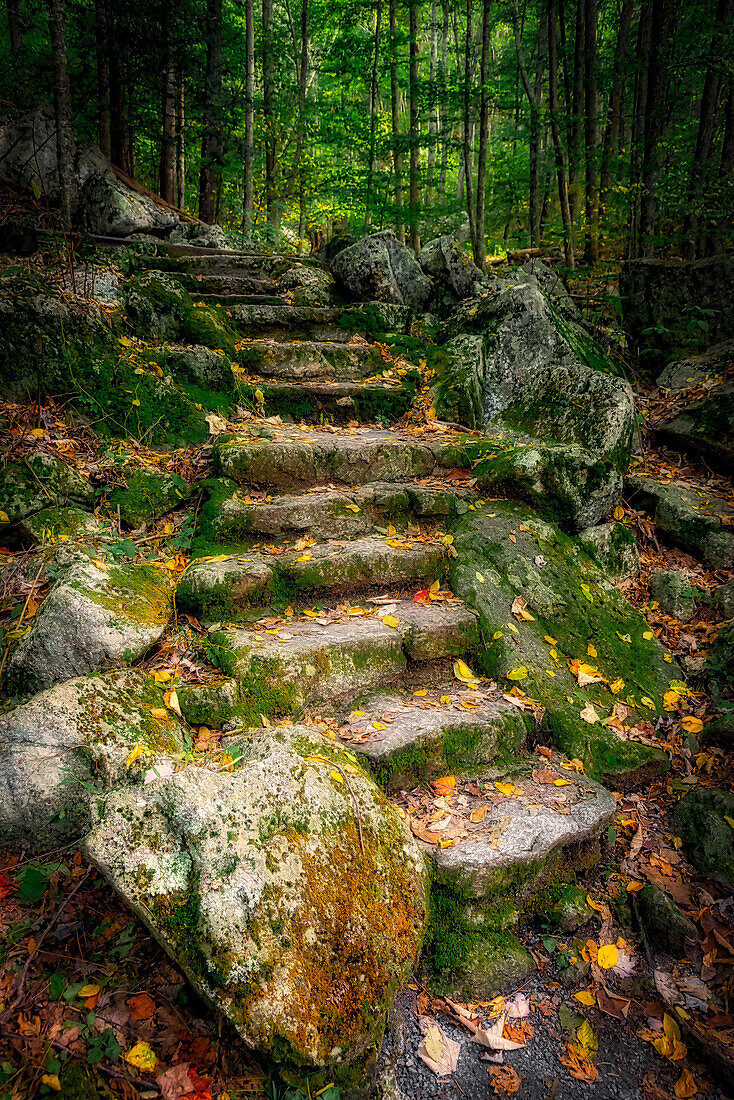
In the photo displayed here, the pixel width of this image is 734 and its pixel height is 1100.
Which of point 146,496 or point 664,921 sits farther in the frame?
point 146,496

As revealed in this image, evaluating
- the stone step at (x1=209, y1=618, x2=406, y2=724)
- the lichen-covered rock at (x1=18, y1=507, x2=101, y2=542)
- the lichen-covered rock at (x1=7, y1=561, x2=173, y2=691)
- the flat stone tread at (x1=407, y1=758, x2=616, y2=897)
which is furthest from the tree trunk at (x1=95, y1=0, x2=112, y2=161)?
the flat stone tread at (x1=407, y1=758, x2=616, y2=897)

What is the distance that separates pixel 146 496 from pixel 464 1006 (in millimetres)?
3245

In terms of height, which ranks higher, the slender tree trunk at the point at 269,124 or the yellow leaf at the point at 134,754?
the slender tree trunk at the point at 269,124

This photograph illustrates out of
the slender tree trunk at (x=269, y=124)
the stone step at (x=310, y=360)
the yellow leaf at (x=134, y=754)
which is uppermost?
the slender tree trunk at (x=269, y=124)

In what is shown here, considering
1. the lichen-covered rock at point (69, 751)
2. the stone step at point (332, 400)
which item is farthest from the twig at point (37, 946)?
the stone step at point (332, 400)

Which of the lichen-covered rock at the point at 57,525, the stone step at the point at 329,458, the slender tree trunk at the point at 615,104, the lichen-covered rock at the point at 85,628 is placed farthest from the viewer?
the slender tree trunk at the point at 615,104

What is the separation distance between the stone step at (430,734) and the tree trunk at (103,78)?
11.7 m

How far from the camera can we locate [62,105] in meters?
5.02

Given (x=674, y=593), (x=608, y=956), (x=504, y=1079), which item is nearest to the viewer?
(x=504, y=1079)

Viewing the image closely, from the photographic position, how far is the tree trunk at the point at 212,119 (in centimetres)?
1072

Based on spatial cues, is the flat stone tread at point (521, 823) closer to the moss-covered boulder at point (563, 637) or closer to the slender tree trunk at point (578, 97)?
the moss-covered boulder at point (563, 637)

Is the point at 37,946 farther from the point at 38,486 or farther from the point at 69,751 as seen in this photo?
the point at 38,486

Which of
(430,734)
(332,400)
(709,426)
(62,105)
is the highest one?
(62,105)

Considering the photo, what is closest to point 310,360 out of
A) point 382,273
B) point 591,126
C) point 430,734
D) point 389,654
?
point 382,273
